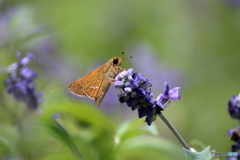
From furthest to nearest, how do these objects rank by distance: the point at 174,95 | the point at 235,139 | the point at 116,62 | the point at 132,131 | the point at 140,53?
the point at 140,53, the point at 116,62, the point at 132,131, the point at 174,95, the point at 235,139

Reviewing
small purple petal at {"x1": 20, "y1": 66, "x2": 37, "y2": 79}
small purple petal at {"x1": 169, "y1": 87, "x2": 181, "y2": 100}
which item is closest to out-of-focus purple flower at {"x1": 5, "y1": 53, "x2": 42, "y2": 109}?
small purple petal at {"x1": 20, "y1": 66, "x2": 37, "y2": 79}

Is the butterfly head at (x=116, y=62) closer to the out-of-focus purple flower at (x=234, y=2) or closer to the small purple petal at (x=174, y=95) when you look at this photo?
the small purple petal at (x=174, y=95)

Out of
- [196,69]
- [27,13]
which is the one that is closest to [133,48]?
[196,69]

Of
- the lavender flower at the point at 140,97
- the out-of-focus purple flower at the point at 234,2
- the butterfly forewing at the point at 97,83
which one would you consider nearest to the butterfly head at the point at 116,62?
the butterfly forewing at the point at 97,83

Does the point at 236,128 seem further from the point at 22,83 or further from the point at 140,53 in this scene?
the point at 140,53

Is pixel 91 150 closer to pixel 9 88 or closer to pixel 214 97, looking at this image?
pixel 9 88

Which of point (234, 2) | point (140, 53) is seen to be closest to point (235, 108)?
point (140, 53)
